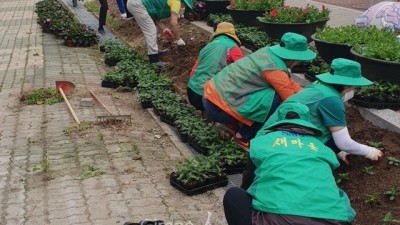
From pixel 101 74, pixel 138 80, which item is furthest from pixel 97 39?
→ pixel 138 80

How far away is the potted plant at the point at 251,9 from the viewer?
883cm

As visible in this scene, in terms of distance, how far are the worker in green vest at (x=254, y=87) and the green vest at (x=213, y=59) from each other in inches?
17.8

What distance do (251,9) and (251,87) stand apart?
4.42 meters

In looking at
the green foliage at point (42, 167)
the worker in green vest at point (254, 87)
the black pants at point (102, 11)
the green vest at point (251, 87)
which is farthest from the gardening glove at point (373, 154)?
the black pants at point (102, 11)

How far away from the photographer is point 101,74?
841cm

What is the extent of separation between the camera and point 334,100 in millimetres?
3594

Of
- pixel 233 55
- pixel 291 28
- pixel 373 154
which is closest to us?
pixel 373 154

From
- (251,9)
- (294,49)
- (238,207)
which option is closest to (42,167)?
(238,207)

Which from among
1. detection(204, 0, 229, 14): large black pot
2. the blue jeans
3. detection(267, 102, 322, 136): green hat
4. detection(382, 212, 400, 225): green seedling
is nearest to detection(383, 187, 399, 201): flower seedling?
detection(382, 212, 400, 225): green seedling

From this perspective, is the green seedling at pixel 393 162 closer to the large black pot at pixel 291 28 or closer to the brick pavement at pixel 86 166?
the brick pavement at pixel 86 166

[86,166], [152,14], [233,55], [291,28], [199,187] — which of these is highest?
[233,55]

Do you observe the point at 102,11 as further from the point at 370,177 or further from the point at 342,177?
the point at 370,177

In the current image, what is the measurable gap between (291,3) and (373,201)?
32.7 feet

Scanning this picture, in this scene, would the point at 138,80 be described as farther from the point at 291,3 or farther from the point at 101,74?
the point at 291,3
